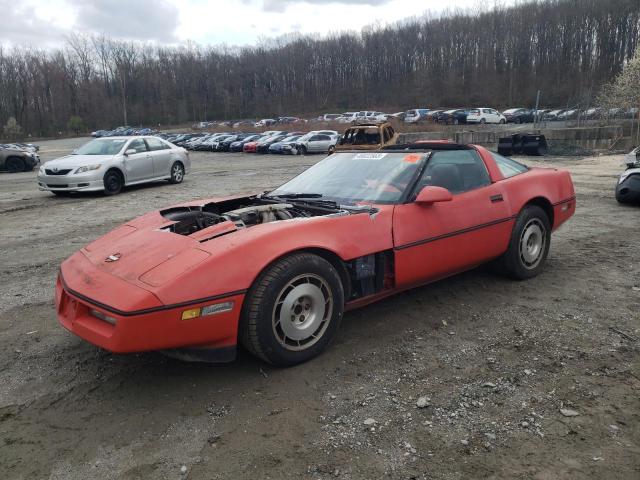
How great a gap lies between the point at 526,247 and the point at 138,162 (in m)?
10.5

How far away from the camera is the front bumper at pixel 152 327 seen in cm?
256

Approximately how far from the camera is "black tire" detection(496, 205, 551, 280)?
445 cm

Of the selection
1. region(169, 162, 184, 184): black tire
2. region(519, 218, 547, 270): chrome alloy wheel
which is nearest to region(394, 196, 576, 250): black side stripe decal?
region(519, 218, 547, 270): chrome alloy wheel

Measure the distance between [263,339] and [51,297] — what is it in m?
2.85

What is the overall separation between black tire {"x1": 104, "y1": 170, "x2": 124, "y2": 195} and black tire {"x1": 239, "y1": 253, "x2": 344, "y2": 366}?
395 inches

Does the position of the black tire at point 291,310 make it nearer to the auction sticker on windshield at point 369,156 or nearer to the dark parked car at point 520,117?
the auction sticker on windshield at point 369,156

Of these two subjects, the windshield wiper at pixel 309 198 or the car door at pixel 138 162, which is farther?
the car door at pixel 138 162

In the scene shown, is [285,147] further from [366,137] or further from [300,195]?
[300,195]

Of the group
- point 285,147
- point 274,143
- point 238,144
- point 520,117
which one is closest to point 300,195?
point 285,147

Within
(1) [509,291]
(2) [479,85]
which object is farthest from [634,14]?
(1) [509,291]

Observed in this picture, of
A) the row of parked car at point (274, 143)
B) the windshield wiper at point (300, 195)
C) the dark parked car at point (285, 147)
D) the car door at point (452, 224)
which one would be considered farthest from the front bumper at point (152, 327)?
the dark parked car at point (285, 147)

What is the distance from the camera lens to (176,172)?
13.8 meters

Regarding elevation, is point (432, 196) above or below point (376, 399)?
above

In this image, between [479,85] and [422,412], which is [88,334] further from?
[479,85]
